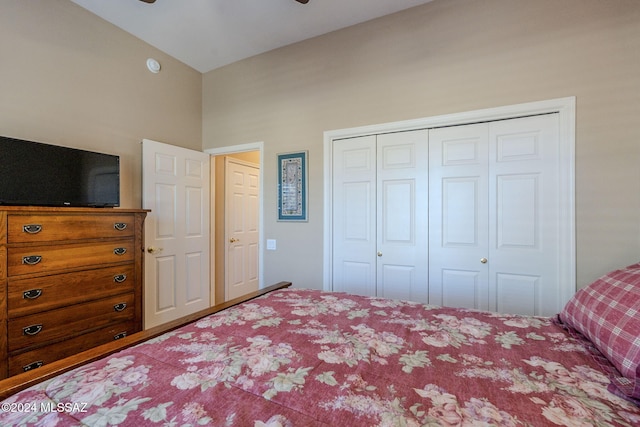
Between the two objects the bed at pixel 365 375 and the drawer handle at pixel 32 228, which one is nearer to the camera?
the bed at pixel 365 375

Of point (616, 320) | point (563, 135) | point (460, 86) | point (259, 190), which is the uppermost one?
point (460, 86)

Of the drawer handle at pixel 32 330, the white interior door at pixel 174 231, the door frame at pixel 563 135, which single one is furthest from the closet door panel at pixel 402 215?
the drawer handle at pixel 32 330

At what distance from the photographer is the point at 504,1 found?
2.15 meters

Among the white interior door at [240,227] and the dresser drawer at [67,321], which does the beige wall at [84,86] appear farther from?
the dresser drawer at [67,321]

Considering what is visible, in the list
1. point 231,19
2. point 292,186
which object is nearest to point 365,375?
point 292,186

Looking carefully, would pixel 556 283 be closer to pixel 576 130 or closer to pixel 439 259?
pixel 439 259

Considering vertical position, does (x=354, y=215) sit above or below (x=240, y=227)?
above

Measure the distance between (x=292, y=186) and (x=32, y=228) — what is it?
1.99m

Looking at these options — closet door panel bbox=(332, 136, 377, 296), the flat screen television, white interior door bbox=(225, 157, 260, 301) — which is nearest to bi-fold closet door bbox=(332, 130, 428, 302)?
closet door panel bbox=(332, 136, 377, 296)

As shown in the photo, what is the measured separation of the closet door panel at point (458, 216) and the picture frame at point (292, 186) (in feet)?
4.07

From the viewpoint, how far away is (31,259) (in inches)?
69.1

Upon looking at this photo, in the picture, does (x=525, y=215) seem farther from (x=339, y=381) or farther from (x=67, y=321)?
(x=67, y=321)

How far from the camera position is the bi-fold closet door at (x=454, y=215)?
2.08 meters

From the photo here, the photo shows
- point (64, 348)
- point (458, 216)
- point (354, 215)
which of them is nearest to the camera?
point (64, 348)
